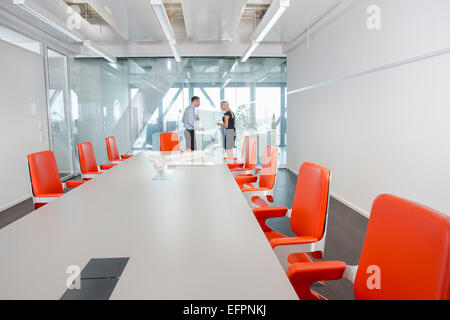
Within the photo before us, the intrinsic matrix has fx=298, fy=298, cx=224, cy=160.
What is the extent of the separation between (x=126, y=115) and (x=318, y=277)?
7.51 meters

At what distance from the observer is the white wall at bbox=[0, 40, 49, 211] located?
4855mm

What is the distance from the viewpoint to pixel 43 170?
272 centimetres

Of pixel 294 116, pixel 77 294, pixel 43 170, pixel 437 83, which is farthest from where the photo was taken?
pixel 294 116

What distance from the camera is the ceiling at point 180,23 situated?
16.2 ft

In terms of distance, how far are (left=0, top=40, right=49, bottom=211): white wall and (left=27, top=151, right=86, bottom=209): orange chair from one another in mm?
2718

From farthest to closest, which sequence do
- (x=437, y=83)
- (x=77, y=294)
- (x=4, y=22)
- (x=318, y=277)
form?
1. (x=4, y=22)
2. (x=437, y=83)
3. (x=318, y=277)
4. (x=77, y=294)

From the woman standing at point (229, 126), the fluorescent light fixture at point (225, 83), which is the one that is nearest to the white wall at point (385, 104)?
the woman standing at point (229, 126)

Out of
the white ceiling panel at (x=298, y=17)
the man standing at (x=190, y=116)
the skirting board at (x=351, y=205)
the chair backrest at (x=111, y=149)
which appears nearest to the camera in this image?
the skirting board at (x=351, y=205)

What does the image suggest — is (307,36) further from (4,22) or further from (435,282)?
(435,282)

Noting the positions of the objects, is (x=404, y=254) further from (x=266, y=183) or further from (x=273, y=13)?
(x=273, y=13)

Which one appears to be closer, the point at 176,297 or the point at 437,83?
the point at 176,297

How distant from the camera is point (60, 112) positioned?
6824 mm

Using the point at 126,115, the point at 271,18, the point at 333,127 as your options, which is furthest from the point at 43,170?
the point at 126,115

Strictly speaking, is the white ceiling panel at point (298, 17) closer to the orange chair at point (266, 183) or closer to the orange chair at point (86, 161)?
the orange chair at point (266, 183)
